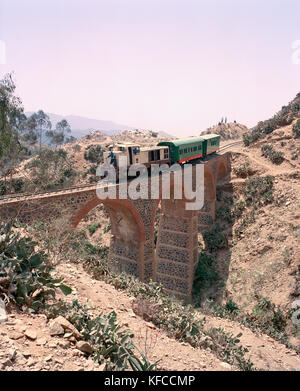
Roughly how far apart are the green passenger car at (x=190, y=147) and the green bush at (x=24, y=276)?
1353 cm

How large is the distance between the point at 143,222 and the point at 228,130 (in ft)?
143

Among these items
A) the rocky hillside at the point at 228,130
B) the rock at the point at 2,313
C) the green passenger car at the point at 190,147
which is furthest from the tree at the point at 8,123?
the rocky hillside at the point at 228,130

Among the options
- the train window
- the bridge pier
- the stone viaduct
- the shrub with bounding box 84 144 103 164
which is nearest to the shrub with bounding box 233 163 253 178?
the stone viaduct

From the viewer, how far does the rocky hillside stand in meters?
54.0

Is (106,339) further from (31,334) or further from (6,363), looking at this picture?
(6,363)

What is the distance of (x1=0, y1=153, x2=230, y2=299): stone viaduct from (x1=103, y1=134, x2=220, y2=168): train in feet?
4.38

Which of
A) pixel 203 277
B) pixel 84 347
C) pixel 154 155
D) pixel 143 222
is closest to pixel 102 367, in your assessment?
pixel 84 347

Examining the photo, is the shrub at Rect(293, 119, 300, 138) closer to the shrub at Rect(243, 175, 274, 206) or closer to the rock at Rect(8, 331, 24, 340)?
the shrub at Rect(243, 175, 274, 206)

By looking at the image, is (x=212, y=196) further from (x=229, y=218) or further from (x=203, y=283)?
(x=203, y=283)

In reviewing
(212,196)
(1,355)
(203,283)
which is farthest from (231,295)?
(1,355)

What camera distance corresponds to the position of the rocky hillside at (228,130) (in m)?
54.0

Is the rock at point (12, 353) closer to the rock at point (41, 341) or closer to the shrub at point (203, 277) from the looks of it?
the rock at point (41, 341)

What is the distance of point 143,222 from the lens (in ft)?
53.9

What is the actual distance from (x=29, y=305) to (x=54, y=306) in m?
0.44
